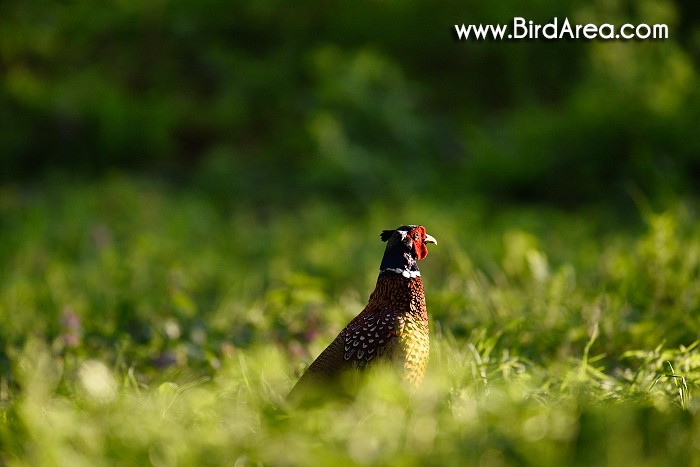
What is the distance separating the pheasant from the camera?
230 centimetres

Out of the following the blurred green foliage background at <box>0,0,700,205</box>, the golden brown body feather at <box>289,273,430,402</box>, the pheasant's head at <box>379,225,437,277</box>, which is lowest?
the golden brown body feather at <box>289,273,430,402</box>

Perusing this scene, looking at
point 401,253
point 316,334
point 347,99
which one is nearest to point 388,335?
point 401,253

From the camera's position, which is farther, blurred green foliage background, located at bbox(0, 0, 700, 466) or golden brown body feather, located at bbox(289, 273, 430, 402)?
golden brown body feather, located at bbox(289, 273, 430, 402)

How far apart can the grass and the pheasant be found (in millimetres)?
93

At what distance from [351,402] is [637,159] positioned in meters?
5.52

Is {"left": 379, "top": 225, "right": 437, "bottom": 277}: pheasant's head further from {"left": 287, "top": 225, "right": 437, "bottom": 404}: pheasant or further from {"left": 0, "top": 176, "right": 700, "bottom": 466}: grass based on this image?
{"left": 0, "top": 176, "right": 700, "bottom": 466}: grass

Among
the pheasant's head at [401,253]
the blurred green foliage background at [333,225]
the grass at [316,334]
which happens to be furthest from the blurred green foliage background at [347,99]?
the pheasant's head at [401,253]

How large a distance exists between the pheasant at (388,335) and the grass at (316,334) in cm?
9

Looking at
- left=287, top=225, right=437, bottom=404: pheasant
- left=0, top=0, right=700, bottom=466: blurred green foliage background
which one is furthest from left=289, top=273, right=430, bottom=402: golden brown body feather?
left=0, top=0, right=700, bottom=466: blurred green foliage background

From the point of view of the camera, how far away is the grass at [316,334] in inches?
73.0

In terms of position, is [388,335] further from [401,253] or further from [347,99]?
[347,99]

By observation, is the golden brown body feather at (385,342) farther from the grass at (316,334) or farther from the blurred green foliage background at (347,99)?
the blurred green foliage background at (347,99)

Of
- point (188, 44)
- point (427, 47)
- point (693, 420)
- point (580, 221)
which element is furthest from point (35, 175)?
point (693, 420)

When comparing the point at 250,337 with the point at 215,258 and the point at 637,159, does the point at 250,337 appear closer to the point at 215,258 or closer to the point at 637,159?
the point at 215,258
